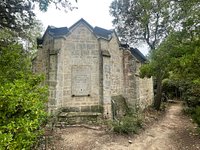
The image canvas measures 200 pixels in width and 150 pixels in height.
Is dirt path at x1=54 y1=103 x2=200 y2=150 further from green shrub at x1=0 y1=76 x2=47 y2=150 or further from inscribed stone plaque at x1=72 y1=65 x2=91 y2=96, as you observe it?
green shrub at x1=0 y1=76 x2=47 y2=150

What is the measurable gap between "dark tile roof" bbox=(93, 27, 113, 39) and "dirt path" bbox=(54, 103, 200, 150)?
5.79m

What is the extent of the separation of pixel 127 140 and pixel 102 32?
682 centimetres

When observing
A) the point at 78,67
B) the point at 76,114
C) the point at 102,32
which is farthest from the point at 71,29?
the point at 76,114

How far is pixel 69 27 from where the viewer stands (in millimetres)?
10891

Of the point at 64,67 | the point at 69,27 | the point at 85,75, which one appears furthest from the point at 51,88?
the point at 69,27

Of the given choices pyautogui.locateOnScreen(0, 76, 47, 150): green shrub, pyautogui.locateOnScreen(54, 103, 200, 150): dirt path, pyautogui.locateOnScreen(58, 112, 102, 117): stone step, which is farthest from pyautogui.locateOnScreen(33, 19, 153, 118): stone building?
pyautogui.locateOnScreen(0, 76, 47, 150): green shrub

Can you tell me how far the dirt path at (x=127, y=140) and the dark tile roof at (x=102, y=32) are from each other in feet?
19.0

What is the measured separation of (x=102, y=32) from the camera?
11672 mm

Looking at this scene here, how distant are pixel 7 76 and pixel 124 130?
18.2 ft

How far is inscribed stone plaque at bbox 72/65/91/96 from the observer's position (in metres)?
10.4

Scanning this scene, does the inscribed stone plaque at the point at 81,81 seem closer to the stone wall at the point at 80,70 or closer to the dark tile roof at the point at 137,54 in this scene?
the stone wall at the point at 80,70

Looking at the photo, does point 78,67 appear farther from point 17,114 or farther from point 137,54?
point 137,54

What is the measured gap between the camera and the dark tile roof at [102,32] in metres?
11.3

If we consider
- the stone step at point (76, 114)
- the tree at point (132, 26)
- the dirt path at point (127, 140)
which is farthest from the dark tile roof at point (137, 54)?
the dirt path at point (127, 140)
